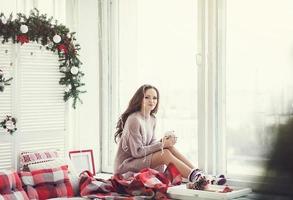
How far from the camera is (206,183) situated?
3.41 metres

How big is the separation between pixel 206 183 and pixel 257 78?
32.1 inches

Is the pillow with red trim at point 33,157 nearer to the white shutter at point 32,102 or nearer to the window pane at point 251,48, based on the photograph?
the white shutter at point 32,102

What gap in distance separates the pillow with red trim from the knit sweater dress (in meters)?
0.57

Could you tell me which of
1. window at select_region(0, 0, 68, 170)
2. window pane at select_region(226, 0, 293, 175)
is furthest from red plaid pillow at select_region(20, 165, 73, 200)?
window pane at select_region(226, 0, 293, 175)

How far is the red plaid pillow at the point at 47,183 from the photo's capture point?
358 cm

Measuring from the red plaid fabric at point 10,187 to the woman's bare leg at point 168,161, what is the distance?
3.33 feet

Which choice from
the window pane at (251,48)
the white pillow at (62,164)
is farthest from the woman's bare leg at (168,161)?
the white pillow at (62,164)

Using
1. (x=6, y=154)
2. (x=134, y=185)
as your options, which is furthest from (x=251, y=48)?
(x=6, y=154)

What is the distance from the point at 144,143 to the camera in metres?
3.95

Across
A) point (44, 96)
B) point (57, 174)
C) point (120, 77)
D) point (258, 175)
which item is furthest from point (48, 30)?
point (258, 175)

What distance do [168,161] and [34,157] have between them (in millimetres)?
1114

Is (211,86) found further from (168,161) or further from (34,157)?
(34,157)

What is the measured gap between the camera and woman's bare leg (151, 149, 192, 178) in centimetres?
373

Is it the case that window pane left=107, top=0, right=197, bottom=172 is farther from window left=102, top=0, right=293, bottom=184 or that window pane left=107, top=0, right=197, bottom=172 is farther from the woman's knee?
the woman's knee
